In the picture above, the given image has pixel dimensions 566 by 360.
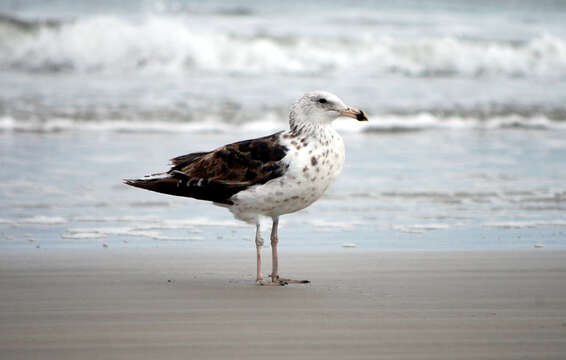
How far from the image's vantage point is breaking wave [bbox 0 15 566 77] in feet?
61.4

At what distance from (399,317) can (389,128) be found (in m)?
8.82

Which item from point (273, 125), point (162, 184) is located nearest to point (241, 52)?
point (273, 125)

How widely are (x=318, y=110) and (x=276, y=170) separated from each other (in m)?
0.46

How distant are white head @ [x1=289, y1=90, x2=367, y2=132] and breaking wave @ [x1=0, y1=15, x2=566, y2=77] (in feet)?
44.3

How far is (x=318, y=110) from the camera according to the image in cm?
486

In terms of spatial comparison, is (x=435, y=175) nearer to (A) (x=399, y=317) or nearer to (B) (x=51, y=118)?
(A) (x=399, y=317)

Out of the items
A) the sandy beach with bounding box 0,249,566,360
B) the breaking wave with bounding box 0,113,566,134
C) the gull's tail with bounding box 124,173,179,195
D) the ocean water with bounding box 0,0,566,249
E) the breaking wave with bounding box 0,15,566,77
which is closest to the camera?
the sandy beach with bounding box 0,249,566,360

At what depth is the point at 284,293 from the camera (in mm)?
4648

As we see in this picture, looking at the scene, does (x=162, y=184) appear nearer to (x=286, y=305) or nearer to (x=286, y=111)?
(x=286, y=305)

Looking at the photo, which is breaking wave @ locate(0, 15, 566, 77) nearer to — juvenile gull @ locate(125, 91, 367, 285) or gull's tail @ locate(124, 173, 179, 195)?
gull's tail @ locate(124, 173, 179, 195)

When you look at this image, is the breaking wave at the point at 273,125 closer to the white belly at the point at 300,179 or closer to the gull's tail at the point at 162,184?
the gull's tail at the point at 162,184

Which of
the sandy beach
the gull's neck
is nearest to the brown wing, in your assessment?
the gull's neck

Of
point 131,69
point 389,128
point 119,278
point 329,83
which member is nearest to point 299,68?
point 329,83

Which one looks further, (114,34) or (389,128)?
(114,34)
